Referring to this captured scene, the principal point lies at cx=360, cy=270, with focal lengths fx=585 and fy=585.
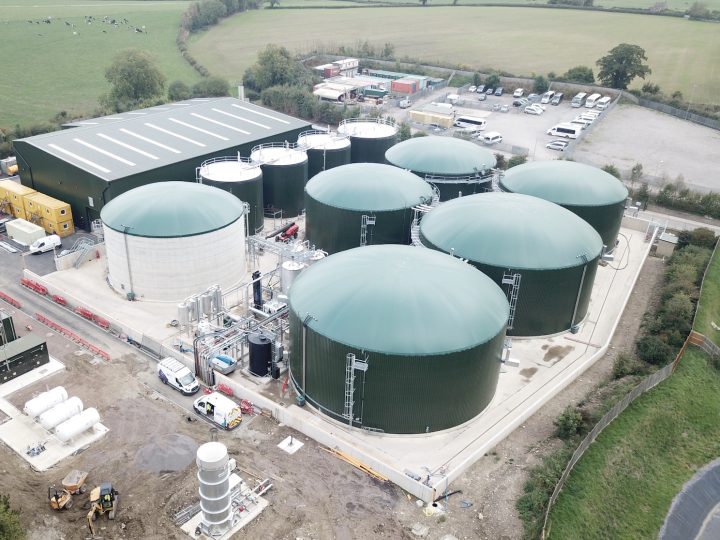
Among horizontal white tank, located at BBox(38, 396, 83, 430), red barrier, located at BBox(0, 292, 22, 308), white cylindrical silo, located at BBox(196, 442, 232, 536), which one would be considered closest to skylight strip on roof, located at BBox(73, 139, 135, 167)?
red barrier, located at BBox(0, 292, 22, 308)

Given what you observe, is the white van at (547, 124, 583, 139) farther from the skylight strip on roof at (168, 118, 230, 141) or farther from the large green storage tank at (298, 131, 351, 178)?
the skylight strip on roof at (168, 118, 230, 141)

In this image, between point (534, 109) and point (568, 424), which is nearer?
point (568, 424)

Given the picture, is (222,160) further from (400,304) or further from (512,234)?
(400,304)

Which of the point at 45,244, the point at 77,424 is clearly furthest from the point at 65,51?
the point at 77,424

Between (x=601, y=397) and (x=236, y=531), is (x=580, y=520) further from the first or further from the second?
(x=236, y=531)

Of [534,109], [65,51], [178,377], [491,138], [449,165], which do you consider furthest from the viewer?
[65,51]

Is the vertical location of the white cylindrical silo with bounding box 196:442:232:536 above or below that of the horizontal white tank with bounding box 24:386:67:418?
above

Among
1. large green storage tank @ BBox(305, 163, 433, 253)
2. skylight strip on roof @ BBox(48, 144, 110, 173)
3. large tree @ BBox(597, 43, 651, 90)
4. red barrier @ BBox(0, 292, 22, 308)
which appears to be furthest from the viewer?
large tree @ BBox(597, 43, 651, 90)
